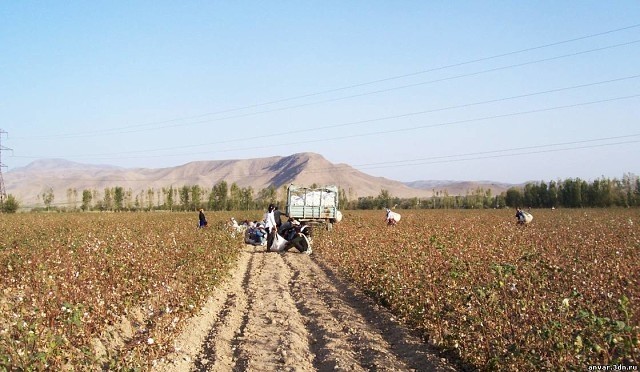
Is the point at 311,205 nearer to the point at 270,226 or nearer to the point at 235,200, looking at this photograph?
the point at 270,226

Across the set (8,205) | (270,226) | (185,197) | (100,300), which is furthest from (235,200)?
(100,300)

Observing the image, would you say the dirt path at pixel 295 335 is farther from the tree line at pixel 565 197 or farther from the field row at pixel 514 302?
the tree line at pixel 565 197

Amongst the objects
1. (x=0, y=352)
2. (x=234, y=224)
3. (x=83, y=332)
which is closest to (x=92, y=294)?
(x=83, y=332)

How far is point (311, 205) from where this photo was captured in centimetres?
2928

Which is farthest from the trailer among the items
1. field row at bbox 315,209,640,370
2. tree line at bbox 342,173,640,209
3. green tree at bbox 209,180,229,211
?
green tree at bbox 209,180,229,211

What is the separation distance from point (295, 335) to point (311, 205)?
20923 millimetres

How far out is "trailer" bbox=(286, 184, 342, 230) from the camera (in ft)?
95.5

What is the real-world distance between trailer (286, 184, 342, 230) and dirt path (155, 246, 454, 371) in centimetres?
1574

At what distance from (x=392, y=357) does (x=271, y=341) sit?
189 centimetres

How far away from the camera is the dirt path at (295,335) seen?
23.3 feet

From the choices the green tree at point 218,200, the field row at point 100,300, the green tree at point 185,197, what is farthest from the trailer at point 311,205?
the green tree at point 185,197

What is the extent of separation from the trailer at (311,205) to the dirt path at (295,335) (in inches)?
620

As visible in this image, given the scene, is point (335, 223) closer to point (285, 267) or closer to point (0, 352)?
point (285, 267)

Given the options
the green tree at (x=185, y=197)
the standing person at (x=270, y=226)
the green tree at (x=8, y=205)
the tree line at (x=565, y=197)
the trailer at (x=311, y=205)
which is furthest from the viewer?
the green tree at (x=185, y=197)
